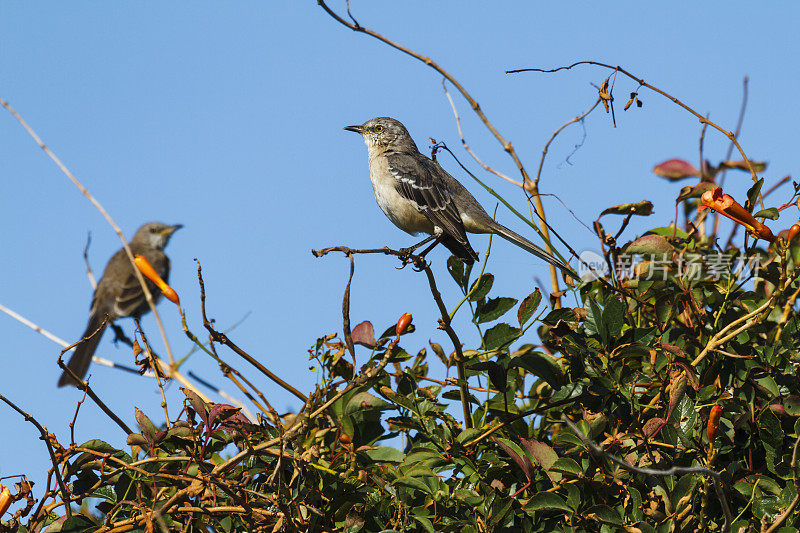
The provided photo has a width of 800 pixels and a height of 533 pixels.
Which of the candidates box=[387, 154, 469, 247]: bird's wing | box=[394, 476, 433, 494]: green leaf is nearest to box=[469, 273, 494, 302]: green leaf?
box=[394, 476, 433, 494]: green leaf

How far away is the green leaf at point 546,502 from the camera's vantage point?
210 centimetres

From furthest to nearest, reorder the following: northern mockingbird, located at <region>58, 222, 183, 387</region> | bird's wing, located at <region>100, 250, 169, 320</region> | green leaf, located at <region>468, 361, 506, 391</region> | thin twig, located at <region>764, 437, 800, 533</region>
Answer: bird's wing, located at <region>100, 250, 169, 320</region>
northern mockingbird, located at <region>58, 222, 183, 387</region>
green leaf, located at <region>468, 361, 506, 391</region>
thin twig, located at <region>764, 437, 800, 533</region>

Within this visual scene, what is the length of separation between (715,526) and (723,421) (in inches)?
13.1

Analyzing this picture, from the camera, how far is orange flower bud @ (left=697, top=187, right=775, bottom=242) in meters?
2.40

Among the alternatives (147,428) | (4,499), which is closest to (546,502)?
(147,428)

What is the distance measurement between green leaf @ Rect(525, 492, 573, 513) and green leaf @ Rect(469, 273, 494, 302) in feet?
2.40

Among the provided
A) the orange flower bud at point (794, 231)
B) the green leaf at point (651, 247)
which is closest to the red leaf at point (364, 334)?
the green leaf at point (651, 247)

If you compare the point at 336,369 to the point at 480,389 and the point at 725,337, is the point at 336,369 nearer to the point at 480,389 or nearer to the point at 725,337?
the point at 480,389

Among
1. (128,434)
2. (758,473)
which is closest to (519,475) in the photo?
(758,473)

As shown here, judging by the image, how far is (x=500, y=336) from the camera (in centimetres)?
255

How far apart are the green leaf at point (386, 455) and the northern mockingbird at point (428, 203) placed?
3.13 meters

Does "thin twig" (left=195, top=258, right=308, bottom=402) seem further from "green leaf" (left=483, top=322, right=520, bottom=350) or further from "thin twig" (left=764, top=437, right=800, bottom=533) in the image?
"thin twig" (left=764, top=437, right=800, bottom=533)

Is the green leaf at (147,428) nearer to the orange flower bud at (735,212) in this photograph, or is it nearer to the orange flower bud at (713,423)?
the orange flower bud at (713,423)

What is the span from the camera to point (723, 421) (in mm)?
2355
